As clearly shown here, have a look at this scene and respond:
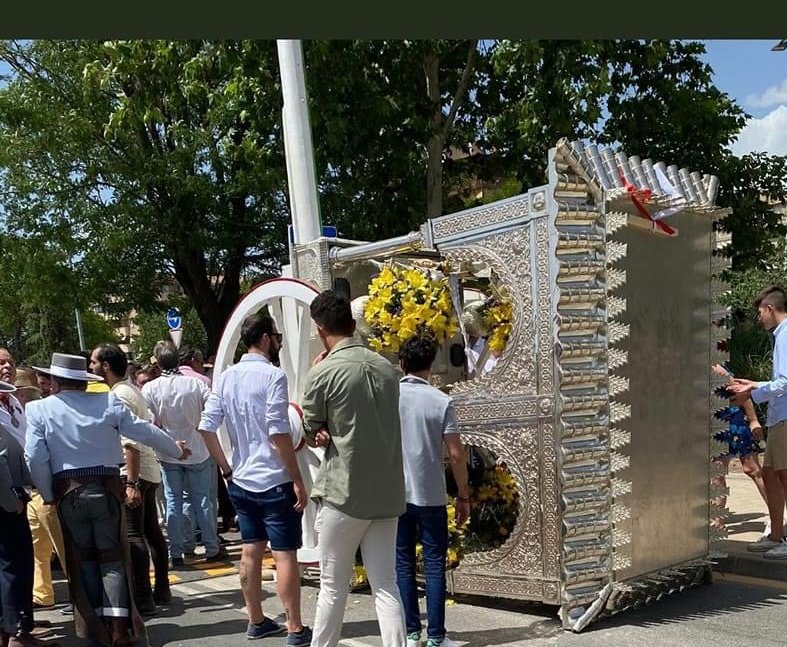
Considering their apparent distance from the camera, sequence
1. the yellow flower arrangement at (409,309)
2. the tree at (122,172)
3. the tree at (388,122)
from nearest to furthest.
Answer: the yellow flower arrangement at (409,309), the tree at (388,122), the tree at (122,172)

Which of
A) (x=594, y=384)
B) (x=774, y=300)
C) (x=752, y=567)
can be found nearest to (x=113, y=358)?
(x=594, y=384)

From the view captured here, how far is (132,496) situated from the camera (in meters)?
6.16

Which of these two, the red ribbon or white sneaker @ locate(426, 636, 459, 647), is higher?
the red ribbon

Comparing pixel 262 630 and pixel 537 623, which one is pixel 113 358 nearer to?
pixel 262 630

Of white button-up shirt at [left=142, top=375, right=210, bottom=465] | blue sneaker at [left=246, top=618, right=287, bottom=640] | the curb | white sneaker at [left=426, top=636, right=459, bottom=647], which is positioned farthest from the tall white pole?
the curb

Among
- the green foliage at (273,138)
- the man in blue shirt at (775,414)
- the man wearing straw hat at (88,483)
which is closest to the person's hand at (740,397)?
the man in blue shirt at (775,414)

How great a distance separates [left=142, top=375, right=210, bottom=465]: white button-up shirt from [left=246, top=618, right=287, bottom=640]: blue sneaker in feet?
8.07

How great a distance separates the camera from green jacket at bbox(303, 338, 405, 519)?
4.53 m

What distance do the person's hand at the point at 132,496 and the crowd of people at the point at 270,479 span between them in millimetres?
12

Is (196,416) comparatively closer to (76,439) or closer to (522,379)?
(76,439)

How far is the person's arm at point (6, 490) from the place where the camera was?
5.41 m

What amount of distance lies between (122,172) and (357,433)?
13378 mm

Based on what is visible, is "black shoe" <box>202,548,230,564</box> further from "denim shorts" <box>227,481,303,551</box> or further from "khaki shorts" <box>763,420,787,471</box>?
"khaki shorts" <box>763,420,787,471</box>

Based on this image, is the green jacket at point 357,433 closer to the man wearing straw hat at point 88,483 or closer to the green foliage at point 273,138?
the man wearing straw hat at point 88,483
